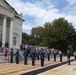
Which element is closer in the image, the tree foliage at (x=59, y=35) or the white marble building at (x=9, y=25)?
the white marble building at (x=9, y=25)

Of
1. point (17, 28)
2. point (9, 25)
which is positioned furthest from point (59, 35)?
point (9, 25)

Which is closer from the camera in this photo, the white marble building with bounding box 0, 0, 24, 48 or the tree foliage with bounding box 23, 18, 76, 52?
the white marble building with bounding box 0, 0, 24, 48

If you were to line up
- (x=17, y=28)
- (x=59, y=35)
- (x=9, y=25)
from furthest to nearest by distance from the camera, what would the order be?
(x=59, y=35), (x=17, y=28), (x=9, y=25)

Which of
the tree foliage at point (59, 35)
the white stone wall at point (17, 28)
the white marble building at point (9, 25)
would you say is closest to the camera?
the white marble building at point (9, 25)

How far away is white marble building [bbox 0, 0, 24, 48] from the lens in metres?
49.0

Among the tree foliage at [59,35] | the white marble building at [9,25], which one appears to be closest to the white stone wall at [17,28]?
the white marble building at [9,25]

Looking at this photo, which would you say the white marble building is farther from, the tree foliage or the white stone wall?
the tree foliage

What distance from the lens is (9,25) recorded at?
5300 cm

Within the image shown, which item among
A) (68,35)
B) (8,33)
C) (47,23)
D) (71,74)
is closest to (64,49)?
(68,35)

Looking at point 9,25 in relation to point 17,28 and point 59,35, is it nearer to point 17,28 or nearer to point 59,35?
point 17,28

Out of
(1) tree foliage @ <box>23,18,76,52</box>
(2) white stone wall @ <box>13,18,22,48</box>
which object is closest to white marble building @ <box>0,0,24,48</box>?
(2) white stone wall @ <box>13,18,22,48</box>

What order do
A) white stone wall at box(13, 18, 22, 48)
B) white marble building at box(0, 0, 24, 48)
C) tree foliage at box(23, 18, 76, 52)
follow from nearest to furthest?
1. white marble building at box(0, 0, 24, 48)
2. white stone wall at box(13, 18, 22, 48)
3. tree foliage at box(23, 18, 76, 52)

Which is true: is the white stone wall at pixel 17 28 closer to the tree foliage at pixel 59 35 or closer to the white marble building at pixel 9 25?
the white marble building at pixel 9 25

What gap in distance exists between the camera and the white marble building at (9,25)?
49.0 metres
